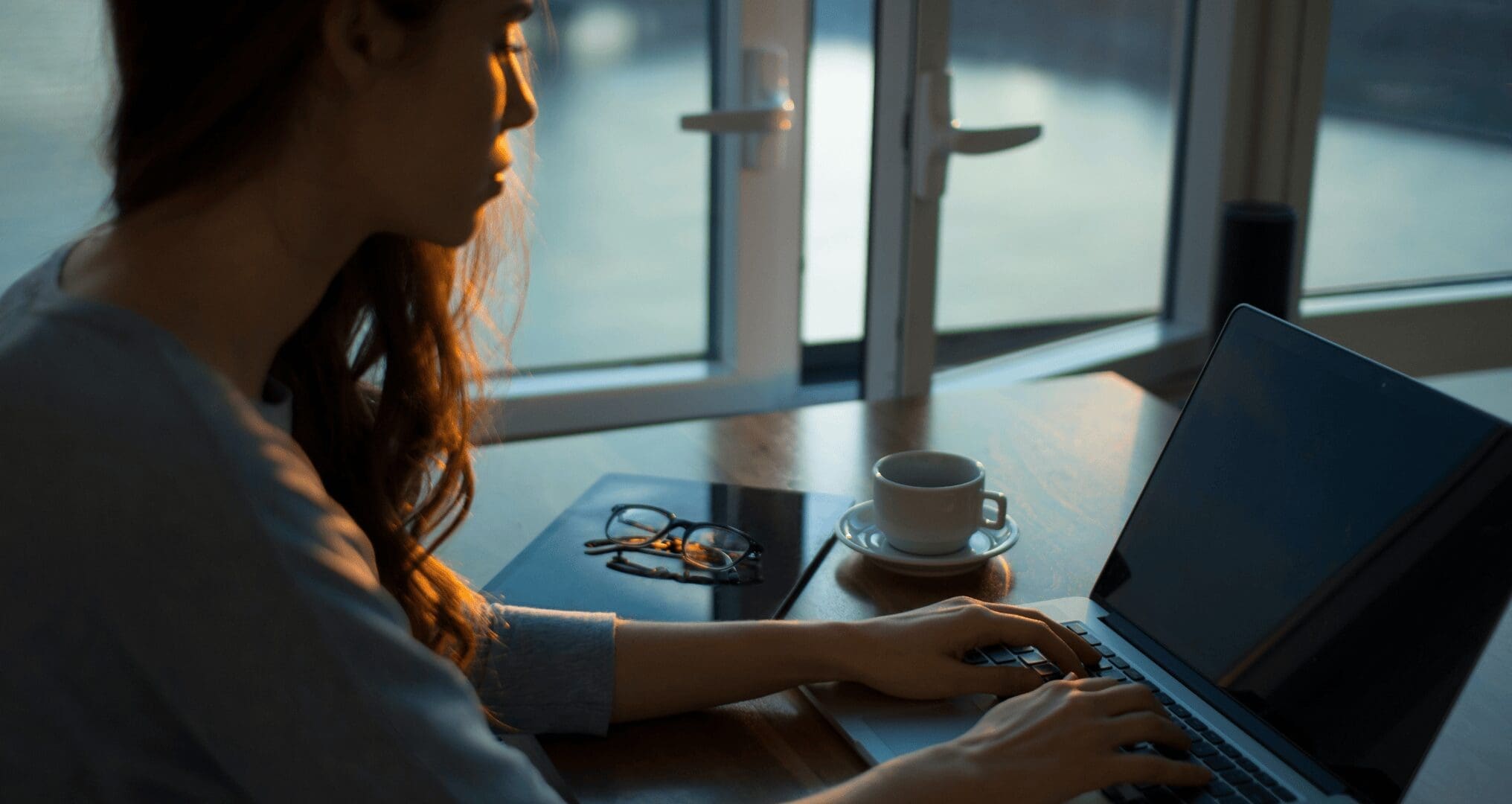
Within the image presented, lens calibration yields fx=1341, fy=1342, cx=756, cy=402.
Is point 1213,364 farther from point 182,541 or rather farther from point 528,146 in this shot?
point 182,541

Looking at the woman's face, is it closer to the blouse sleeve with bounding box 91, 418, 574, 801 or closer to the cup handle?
the blouse sleeve with bounding box 91, 418, 574, 801

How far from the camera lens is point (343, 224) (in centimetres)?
73

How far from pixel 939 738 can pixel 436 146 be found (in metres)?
0.46

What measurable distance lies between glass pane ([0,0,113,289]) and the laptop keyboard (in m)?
1.45

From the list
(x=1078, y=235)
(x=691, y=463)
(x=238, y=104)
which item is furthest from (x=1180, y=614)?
(x=1078, y=235)

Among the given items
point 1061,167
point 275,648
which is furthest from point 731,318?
point 275,648

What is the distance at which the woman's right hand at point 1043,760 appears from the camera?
735 mm

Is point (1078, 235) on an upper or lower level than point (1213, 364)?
lower

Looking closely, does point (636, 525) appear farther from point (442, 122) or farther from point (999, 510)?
point (442, 122)

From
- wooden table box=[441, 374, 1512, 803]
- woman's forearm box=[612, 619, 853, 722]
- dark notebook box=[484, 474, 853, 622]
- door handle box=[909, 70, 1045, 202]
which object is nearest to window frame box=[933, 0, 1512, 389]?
door handle box=[909, 70, 1045, 202]

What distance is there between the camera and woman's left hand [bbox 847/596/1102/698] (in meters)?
0.87

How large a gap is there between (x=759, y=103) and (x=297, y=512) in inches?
63.4

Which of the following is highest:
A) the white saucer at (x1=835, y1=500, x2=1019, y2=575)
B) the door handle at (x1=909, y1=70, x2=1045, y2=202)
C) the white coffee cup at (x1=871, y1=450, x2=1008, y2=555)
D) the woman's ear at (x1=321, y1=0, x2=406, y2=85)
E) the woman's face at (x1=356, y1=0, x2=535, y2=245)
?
the woman's ear at (x1=321, y1=0, x2=406, y2=85)

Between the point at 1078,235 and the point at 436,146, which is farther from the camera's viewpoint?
the point at 1078,235
